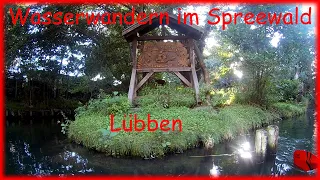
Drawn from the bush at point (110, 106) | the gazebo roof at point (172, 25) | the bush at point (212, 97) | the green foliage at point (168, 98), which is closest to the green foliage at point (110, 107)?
the bush at point (110, 106)

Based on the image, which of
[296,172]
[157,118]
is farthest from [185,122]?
[296,172]

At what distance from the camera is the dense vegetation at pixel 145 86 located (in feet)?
29.2

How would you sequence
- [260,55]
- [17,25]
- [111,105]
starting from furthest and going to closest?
1. [17,25]
2. [260,55]
3. [111,105]

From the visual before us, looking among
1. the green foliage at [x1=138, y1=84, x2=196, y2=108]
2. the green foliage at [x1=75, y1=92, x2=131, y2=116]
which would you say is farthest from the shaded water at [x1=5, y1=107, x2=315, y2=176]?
the green foliage at [x1=138, y1=84, x2=196, y2=108]

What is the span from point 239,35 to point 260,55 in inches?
59.2

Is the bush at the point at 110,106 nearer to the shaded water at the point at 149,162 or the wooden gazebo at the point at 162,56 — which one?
the wooden gazebo at the point at 162,56

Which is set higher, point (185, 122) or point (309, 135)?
point (185, 122)

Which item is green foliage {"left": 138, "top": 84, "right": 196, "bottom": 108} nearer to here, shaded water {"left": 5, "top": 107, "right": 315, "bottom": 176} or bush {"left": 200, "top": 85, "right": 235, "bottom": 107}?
bush {"left": 200, "top": 85, "right": 235, "bottom": 107}

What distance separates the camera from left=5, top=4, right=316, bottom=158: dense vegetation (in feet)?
29.2

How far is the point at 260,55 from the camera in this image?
43.0ft

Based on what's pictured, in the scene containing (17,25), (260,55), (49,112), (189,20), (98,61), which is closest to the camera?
(189,20)

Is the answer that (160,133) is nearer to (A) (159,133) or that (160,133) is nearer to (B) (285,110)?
(A) (159,133)

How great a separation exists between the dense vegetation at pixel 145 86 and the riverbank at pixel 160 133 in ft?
0.10

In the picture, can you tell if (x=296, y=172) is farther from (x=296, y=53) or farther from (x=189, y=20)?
(x=296, y=53)
